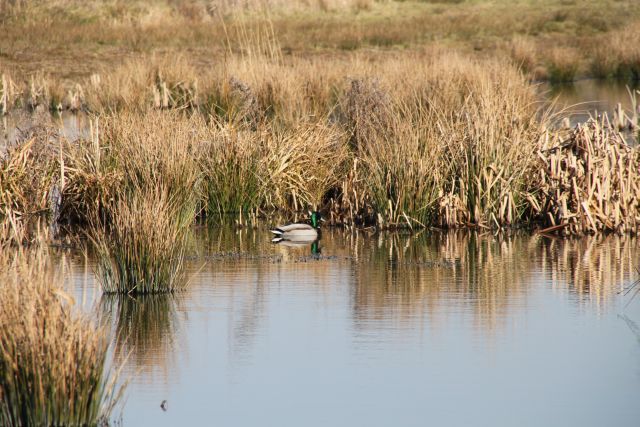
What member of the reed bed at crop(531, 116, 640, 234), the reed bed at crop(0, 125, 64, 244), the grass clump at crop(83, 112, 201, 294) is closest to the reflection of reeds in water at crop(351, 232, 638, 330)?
the reed bed at crop(531, 116, 640, 234)

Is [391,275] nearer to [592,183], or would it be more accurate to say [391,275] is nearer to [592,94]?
[592,183]

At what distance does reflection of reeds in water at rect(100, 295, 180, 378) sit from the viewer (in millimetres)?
8500

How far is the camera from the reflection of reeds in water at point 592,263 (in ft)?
35.7

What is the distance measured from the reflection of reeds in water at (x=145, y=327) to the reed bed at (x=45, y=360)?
5.02 ft

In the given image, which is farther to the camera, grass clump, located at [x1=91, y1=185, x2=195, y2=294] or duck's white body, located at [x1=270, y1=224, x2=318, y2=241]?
duck's white body, located at [x1=270, y1=224, x2=318, y2=241]

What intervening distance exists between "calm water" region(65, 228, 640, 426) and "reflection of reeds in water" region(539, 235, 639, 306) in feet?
0.09

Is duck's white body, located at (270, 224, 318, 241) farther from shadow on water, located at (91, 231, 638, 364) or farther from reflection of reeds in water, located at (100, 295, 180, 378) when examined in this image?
reflection of reeds in water, located at (100, 295, 180, 378)

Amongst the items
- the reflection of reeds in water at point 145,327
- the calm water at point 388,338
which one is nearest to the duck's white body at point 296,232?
the calm water at point 388,338

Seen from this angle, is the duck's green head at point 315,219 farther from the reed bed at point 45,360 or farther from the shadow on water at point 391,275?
the reed bed at point 45,360

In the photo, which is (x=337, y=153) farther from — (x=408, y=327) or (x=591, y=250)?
(x=408, y=327)

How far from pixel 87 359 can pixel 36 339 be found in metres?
0.29

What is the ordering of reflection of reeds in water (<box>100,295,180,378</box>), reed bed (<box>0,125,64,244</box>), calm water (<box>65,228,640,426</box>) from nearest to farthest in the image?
calm water (<box>65,228,640,426</box>), reflection of reeds in water (<box>100,295,180,378</box>), reed bed (<box>0,125,64,244</box>)

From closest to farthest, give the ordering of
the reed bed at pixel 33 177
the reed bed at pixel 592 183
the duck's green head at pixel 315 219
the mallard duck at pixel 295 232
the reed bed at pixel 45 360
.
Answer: the reed bed at pixel 45 360
the mallard duck at pixel 295 232
the reed bed at pixel 592 183
the duck's green head at pixel 315 219
the reed bed at pixel 33 177

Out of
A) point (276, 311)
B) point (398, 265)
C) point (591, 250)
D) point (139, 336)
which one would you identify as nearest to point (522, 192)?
point (591, 250)
